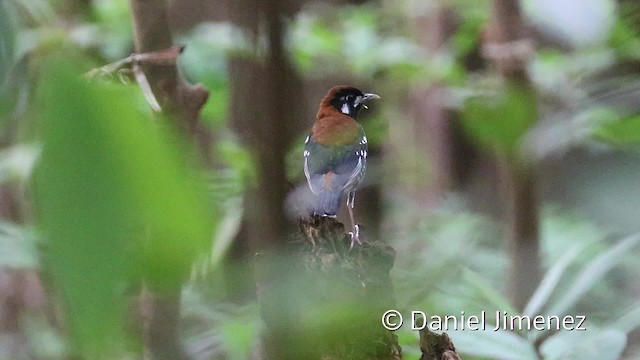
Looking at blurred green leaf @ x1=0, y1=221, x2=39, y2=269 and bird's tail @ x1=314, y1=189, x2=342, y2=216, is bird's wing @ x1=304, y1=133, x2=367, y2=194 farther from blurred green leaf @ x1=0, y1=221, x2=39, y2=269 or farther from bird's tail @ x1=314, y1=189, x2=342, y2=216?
blurred green leaf @ x1=0, y1=221, x2=39, y2=269

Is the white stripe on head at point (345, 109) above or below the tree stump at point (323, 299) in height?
above

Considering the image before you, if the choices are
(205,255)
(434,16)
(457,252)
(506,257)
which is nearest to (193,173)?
(205,255)

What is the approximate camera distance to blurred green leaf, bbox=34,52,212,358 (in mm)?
136

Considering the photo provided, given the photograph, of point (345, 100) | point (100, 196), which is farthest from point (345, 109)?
point (100, 196)

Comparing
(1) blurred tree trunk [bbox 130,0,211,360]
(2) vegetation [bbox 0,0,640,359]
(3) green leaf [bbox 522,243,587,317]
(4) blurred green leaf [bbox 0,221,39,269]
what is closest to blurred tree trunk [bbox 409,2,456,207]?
(2) vegetation [bbox 0,0,640,359]

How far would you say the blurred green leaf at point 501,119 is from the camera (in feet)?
1.21

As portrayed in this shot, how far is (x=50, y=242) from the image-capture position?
13cm

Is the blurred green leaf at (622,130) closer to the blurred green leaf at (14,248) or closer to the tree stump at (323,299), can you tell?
the tree stump at (323,299)

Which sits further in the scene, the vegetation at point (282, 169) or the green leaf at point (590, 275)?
the green leaf at point (590, 275)

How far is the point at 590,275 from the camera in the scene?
42cm

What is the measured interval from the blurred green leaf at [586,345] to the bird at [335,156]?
0.13 m

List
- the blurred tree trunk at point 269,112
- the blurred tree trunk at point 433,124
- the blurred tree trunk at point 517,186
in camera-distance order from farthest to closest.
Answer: the blurred tree trunk at point 433,124 < the blurred tree trunk at point 517,186 < the blurred tree trunk at point 269,112

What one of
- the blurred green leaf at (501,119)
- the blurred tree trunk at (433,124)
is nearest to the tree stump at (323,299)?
the blurred green leaf at (501,119)

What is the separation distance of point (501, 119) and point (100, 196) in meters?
0.27
